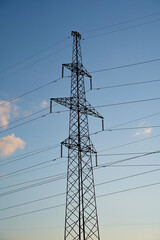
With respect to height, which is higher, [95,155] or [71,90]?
[71,90]

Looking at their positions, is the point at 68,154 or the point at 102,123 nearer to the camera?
the point at 68,154

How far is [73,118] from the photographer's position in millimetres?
24734

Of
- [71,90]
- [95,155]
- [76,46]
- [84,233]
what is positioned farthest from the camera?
[76,46]

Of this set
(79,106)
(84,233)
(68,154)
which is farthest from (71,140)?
(84,233)

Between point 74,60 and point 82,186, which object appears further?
point 74,60

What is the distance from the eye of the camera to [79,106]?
985 inches

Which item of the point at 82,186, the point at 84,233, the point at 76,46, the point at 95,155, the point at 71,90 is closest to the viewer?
the point at 84,233

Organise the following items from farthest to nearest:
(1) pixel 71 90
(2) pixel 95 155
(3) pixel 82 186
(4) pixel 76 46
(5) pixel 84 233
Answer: (4) pixel 76 46 < (1) pixel 71 90 < (2) pixel 95 155 < (3) pixel 82 186 < (5) pixel 84 233

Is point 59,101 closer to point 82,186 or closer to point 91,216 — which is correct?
point 82,186

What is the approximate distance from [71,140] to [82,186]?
391 centimetres

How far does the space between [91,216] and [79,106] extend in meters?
9.41

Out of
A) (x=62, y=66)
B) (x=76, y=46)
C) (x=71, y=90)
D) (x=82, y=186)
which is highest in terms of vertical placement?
(x=76, y=46)

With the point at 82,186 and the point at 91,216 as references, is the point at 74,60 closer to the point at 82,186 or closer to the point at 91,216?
the point at 82,186

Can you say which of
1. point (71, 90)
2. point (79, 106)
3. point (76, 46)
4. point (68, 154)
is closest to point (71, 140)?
point (68, 154)
